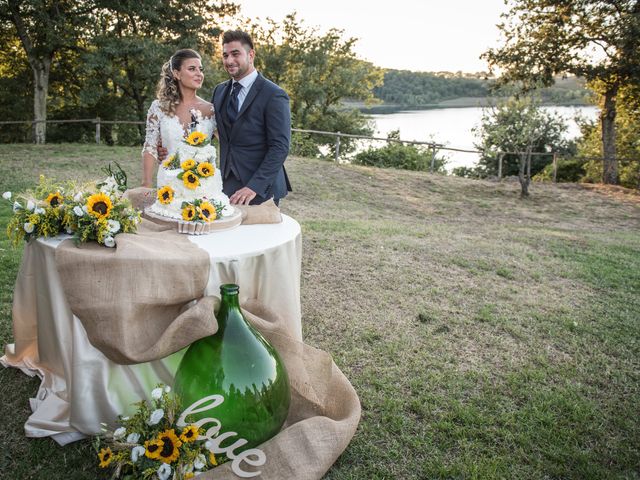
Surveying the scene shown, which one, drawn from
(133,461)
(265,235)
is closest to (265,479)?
(133,461)

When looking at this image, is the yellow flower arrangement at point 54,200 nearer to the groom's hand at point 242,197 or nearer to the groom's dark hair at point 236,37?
the groom's hand at point 242,197

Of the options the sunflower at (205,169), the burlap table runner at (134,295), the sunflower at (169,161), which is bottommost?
the burlap table runner at (134,295)

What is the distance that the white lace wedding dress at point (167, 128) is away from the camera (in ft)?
12.9

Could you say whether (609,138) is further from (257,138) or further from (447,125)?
(447,125)

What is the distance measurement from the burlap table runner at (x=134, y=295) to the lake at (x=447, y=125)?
544 inches

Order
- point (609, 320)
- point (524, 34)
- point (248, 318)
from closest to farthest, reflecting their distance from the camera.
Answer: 1. point (248, 318)
2. point (609, 320)
3. point (524, 34)

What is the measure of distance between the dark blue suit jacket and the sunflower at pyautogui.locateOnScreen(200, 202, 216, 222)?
33.6 inches

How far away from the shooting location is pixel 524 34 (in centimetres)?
1598

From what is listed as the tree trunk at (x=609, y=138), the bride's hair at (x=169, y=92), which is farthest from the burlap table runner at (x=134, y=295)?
the tree trunk at (x=609, y=138)

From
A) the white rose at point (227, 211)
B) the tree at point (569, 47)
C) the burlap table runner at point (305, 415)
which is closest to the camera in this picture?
the burlap table runner at point (305, 415)

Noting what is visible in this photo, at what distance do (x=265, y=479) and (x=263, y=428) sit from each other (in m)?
0.23

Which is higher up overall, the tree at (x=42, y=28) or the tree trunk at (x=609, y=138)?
the tree at (x=42, y=28)

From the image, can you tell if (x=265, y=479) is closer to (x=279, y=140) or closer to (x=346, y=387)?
(x=346, y=387)

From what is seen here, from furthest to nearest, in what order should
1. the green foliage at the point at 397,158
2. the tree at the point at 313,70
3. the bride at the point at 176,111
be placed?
1. the tree at the point at 313,70
2. the green foliage at the point at 397,158
3. the bride at the point at 176,111
